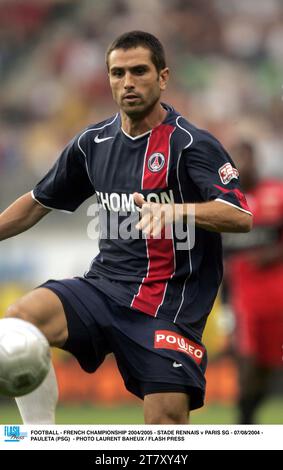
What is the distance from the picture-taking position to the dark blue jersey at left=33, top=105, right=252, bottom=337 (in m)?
4.77

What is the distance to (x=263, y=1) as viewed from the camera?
46.2ft

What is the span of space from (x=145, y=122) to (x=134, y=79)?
259mm

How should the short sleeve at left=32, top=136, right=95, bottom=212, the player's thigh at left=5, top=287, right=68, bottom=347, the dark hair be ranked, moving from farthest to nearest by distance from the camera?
the short sleeve at left=32, top=136, right=95, bottom=212 < the dark hair < the player's thigh at left=5, top=287, right=68, bottom=347

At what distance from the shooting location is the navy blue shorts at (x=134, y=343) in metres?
4.74

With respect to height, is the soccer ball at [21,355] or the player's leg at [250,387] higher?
the player's leg at [250,387]

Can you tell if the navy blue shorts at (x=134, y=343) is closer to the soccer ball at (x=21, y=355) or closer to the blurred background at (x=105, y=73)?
the soccer ball at (x=21, y=355)

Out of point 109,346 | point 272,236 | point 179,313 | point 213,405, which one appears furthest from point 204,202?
point 213,405

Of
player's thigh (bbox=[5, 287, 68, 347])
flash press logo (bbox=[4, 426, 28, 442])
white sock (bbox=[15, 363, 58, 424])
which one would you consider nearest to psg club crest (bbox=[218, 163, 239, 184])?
player's thigh (bbox=[5, 287, 68, 347])

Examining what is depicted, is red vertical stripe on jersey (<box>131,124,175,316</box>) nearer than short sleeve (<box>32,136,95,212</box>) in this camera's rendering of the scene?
Yes

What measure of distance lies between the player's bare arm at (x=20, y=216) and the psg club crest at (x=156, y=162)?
806 millimetres

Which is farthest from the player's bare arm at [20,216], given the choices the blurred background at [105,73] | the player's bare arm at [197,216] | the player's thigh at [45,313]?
the blurred background at [105,73]

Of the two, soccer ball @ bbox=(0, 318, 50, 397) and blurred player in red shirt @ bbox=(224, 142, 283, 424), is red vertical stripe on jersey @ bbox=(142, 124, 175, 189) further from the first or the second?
blurred player in red shirt @ bbox=(224, 142, 283, 424)

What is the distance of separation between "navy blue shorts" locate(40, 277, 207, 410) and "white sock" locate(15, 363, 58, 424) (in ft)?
0.68

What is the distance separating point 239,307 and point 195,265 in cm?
423
